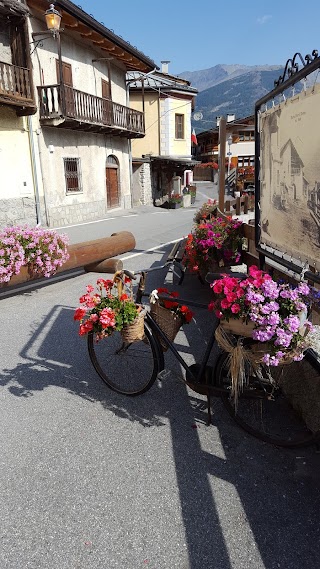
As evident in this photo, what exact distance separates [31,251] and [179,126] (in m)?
28.8

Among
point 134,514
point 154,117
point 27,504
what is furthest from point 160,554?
point 154,117

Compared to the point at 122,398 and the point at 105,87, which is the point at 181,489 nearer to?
the point at 122,398

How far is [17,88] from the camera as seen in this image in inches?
548

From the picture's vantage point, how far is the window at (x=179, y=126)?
104 ft

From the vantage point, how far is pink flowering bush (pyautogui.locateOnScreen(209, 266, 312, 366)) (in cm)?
241

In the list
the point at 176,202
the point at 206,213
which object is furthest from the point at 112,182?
the point at 206,213

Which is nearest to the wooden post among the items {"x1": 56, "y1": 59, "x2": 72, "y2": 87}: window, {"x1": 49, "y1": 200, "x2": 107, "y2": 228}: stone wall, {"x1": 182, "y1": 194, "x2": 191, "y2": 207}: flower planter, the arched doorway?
{"x1": 49, "y1": 200, "x2": 107, "y2": 228}: stone wall

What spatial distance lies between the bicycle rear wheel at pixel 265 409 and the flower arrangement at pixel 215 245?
3.00 meters

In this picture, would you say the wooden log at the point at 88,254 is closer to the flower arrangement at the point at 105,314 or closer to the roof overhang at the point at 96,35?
the flower arrangement at the point at 105,314

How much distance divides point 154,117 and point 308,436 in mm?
31034

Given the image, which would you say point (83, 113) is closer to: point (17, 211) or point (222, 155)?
point (17, 211)

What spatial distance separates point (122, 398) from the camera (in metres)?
3.59

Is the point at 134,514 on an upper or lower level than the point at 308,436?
lower

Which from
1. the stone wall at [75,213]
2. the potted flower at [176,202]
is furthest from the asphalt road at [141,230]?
the potted flower at [176,202]
